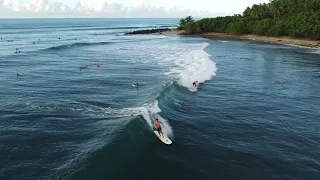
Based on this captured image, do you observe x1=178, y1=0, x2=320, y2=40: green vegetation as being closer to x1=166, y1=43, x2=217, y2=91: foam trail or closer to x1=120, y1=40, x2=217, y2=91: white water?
x1=120, y1=40, x2=217, y2=91: white water

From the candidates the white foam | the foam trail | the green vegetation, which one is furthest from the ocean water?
the green vegetation

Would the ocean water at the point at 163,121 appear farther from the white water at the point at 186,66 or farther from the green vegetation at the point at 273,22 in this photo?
the green vegetation at the point at 273,22

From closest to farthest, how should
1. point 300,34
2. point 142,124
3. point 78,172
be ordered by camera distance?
point 78,172, point 142,124, point 300,34

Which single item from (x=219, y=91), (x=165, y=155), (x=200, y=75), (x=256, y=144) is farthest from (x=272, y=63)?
(x=165, y=155)

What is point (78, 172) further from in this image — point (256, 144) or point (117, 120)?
point (256, 144)

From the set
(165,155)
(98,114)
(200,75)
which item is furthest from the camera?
(200,75)

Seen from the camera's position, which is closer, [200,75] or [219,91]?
[219,91]

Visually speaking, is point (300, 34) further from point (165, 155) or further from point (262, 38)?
point (165, 155)

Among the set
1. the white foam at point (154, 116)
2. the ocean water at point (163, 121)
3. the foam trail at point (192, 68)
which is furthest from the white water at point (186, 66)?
the white foam at point (154, 116)
